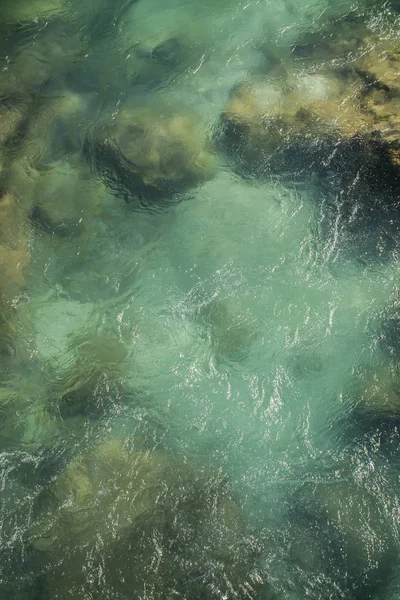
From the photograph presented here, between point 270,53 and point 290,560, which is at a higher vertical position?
point 270,53

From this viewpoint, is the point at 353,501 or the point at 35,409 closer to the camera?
the point at 353,501

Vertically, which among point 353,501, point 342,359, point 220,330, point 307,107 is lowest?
point 353,501

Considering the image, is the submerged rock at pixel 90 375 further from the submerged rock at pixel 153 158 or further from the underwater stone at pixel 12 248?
the submerged rock at pixel 153 158

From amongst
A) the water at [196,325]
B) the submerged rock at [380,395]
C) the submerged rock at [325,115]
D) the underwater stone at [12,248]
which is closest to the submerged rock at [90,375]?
the water at [196,325]

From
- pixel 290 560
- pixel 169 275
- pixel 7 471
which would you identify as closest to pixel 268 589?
pixel 290 560

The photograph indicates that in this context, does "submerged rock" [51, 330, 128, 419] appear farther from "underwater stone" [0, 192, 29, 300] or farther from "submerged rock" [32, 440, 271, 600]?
"underwater stone" [0, 192, 29, 300]

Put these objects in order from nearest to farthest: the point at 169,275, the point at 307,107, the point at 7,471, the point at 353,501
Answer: the point at 353,501
the point at 7,471
the point at 169,275
the point at 307,107

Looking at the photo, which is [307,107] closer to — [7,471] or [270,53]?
[270,53]
